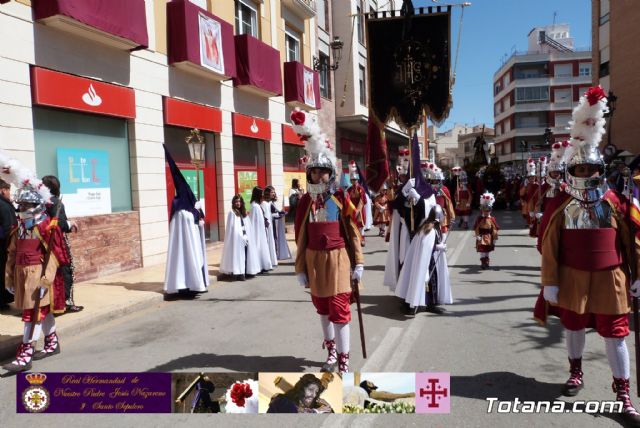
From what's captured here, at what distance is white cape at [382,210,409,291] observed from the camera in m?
→ 7.02

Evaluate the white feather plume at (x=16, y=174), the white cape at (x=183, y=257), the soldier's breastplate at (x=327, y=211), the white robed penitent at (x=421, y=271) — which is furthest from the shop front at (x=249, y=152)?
the soldier's breastplate at (x=327, y=211)

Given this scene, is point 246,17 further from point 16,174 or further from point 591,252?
point 591,252

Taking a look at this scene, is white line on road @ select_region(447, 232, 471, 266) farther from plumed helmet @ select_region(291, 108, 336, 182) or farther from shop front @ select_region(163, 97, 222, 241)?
plumed helmet @ select_region(291, 108, 336, 182)

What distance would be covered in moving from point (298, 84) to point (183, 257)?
1120 cm

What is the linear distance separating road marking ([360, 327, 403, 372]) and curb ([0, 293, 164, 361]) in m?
4.11

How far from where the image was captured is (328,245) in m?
4.48

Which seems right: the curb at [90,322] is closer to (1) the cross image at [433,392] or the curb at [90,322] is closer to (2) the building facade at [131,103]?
(2) the building facade at [131,103]

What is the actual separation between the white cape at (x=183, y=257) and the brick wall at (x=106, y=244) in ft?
7.32

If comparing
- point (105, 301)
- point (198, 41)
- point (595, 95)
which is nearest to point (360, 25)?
point (198, 41)

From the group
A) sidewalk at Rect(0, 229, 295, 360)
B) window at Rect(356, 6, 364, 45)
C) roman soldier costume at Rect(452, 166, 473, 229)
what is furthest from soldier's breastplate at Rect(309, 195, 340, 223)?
window at Rect(356, 6, 364, 45)

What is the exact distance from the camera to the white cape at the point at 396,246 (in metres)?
7.02

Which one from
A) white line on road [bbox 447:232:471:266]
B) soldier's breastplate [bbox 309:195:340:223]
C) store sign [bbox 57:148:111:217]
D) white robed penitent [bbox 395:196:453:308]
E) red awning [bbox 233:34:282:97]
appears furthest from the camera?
red awning [bbox 233:34:282:97]

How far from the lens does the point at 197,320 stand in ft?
22.2

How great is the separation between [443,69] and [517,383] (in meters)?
6.06
